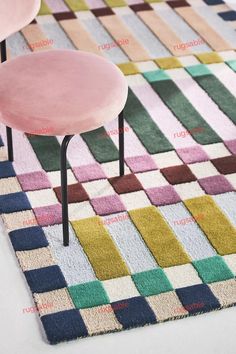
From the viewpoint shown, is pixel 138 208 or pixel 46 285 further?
pixel 138 208

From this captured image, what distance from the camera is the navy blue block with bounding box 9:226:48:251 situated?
192 centimetres

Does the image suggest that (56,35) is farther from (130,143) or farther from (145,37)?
(130,143)

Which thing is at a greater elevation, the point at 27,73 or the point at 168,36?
the point at 27,73

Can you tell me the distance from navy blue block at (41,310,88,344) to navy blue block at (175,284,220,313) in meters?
0.24

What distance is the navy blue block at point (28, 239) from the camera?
1.92 meters

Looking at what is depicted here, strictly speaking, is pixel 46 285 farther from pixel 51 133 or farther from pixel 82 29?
pixel 82 29

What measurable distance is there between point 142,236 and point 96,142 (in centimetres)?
45

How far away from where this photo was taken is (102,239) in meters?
1.95

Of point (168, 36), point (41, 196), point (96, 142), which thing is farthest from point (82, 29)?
point (41, 196)

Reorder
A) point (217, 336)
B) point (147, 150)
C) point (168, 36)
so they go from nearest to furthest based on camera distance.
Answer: point (217, 336)
point (147, 150)
point (168, 36)

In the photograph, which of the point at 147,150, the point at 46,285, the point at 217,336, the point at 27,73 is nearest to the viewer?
the point at 217,336

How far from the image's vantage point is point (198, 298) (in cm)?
178

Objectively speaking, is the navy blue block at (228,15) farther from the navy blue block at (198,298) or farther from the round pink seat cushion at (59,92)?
the navy blue block at (198,298)

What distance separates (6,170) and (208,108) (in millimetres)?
681
